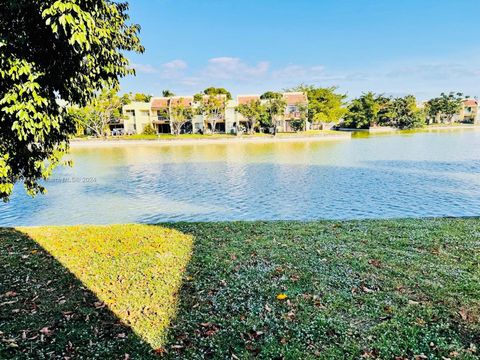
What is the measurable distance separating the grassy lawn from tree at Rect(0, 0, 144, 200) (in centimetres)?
174

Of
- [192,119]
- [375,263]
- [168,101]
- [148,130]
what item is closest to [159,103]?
[168,101]

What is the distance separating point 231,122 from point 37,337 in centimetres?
5123

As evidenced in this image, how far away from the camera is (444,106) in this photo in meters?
70.1

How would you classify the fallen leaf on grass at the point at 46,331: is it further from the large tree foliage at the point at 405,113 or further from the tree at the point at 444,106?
the tree at the point at 444,106

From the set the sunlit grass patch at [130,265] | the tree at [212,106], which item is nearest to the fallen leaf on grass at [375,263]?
the sunlit grass patch at [130,265]

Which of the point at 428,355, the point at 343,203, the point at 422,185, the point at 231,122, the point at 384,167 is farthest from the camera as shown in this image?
the point at 231,122

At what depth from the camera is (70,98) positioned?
439 centimetres

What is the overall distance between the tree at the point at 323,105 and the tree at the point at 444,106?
24.4m

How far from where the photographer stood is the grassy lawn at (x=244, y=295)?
3.26 m

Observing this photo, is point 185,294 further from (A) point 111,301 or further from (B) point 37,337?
(B) point 37,337

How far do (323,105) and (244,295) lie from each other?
53110 millimetres

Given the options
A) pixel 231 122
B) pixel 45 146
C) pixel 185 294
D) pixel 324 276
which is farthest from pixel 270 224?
pixel 231 122

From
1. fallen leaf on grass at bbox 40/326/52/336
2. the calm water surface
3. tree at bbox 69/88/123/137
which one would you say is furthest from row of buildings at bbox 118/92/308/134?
fallen leaf on grass at bbox 40/326/52/336

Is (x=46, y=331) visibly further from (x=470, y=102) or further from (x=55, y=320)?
(x=470, y=102)
